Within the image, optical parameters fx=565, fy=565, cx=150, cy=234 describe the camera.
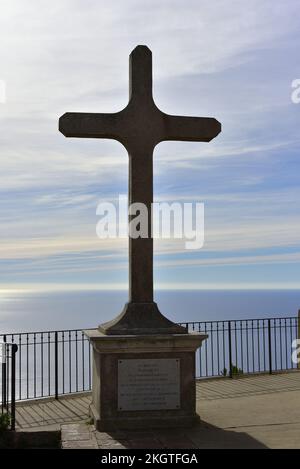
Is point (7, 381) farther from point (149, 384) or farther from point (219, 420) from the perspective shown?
point (219, 420)

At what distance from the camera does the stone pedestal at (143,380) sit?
24.0ft

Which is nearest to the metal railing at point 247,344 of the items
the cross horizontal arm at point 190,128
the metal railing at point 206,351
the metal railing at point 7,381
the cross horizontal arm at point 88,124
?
the metal railing at point 206,351

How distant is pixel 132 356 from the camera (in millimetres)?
7398

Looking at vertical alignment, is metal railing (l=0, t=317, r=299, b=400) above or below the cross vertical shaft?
below

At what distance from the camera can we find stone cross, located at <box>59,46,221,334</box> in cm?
783

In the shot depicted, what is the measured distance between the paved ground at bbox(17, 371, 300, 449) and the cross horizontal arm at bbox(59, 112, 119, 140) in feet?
13.2

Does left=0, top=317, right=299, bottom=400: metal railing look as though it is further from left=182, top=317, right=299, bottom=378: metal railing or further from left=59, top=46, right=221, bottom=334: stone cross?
left=59, top=46, right=221, bottom=334: stone cross

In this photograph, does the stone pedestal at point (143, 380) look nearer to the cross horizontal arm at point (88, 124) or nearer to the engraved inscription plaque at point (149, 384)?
the engraved inscription plaque at point (149, 384)

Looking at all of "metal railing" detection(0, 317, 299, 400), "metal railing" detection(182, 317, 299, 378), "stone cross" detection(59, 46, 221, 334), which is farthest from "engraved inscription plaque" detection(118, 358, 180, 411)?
"metal railing" detection(182, 317, 299, 378)

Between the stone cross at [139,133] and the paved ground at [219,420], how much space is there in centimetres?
153

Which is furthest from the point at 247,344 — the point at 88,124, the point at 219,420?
the point at 88,124
